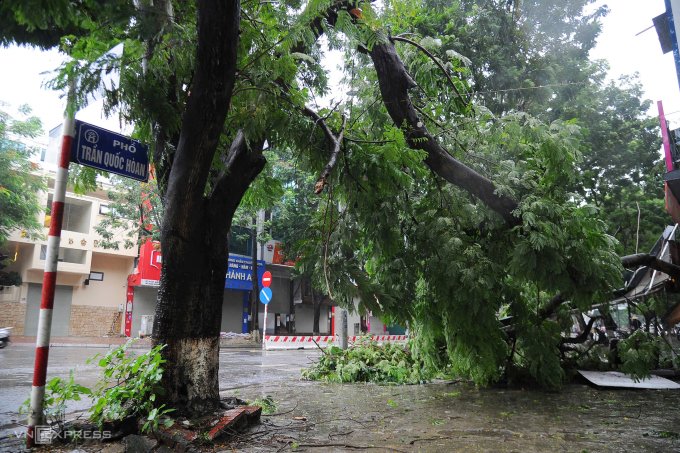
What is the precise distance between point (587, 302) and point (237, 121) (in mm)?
4860

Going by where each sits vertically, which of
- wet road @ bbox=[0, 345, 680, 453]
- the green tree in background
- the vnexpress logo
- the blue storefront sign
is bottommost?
wet road @ bbox=[0, 345, 680, 453]

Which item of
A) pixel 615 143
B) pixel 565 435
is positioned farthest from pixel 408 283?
pixel 615 143

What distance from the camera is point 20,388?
7289 millimetres

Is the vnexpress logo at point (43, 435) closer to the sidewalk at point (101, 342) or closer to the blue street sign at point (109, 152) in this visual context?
the blue street sign at point (109, 152)

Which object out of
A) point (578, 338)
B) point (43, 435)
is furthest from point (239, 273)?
point (43, 435)

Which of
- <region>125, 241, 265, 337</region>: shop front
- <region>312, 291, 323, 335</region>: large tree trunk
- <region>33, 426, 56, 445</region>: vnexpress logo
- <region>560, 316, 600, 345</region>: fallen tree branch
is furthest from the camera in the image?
<region>312, 291, 323, 335</region>: large tree trunk

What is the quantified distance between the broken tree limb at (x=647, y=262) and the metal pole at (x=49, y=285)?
7752 millimetres

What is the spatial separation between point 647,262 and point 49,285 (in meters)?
8.76

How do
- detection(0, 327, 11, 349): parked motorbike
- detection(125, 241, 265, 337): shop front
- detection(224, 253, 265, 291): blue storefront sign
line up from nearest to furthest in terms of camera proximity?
detection(0, 327, 11, 349): parked motorbike < detection(125, 241, 265, 337): shop front < detection(224, 253, 265, 291): blue storefront sign

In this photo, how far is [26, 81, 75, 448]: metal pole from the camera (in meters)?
3.73

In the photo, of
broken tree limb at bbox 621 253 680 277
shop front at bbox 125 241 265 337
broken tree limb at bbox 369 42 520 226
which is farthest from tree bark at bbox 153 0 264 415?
shop front at bbox 125 241 265 337

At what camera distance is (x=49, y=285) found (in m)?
3.88

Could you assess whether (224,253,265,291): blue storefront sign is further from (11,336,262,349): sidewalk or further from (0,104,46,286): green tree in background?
(0,104,46,286): green tree in background

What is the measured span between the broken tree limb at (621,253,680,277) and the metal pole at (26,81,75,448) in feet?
25.4
